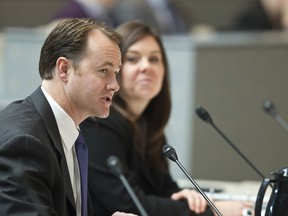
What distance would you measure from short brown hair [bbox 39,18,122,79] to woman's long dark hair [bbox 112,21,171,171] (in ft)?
2.94

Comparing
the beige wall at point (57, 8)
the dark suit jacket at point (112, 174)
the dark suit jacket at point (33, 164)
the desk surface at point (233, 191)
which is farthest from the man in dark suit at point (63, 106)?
the beige wall at point (57, 8)

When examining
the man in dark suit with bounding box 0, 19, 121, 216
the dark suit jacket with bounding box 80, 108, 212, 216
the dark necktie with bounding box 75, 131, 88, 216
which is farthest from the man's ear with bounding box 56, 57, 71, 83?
the dark suit jacket with bounding box 80, 108, 212, 216

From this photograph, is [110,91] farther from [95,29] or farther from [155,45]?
[155,45]

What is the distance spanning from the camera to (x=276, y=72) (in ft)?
15.9

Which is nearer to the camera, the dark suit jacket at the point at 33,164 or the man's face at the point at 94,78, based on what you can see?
the dark suit jacket at the point at 33,164

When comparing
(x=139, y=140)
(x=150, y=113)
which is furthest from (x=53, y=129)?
(x=150, y=113)

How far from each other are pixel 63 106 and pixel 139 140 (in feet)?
3.30

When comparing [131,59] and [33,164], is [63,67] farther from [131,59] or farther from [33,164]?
[131,59]

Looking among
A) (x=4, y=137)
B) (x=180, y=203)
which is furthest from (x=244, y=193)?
(x=4, y=137)

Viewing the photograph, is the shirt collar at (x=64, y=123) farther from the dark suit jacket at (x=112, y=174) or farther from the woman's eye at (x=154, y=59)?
the woman's eye at (x=154, y=59)

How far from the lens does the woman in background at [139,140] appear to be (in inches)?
109

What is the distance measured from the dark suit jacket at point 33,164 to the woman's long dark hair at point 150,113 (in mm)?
970

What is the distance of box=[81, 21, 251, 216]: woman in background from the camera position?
277 centimetres

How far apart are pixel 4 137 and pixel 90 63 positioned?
1.18 ft
